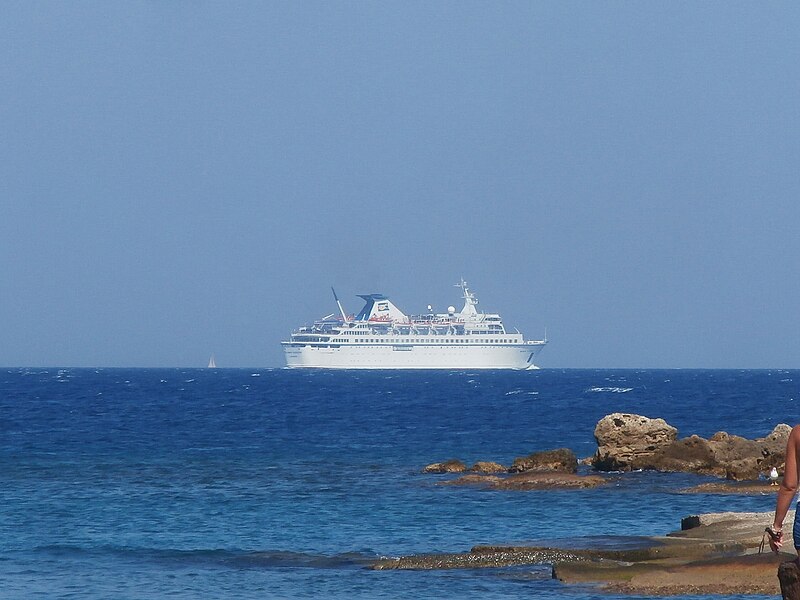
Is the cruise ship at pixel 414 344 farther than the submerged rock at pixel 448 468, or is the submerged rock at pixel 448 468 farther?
the cruise ship at pixel 414 344

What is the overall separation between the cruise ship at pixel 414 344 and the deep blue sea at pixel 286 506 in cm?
9833

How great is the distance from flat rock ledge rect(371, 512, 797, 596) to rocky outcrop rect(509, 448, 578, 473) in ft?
41.4

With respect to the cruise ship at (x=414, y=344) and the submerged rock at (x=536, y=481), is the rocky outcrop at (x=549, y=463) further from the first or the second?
the cruise ship at (x=414, y=344)

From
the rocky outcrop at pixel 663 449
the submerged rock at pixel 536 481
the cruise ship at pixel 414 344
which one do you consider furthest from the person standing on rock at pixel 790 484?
the cruise ship at pixel 414 344

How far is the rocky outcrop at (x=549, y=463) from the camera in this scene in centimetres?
3578

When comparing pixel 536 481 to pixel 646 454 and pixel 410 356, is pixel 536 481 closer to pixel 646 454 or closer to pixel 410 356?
pixel 646 454

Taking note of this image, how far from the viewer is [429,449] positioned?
47.4 metres

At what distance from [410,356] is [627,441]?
A: 12831cm

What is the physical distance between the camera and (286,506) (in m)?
29.3

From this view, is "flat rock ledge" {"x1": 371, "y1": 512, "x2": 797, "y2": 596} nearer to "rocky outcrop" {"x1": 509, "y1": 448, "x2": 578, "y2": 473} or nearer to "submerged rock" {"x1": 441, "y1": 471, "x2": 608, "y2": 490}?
"submerged rock" {"x1": 441, "y1": 471, "x2": 608, "y2": 490}

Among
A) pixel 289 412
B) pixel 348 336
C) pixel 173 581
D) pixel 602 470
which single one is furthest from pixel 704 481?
pixel 348 336

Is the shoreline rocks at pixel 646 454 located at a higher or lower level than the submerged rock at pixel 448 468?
higher

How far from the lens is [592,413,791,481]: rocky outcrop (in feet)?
119

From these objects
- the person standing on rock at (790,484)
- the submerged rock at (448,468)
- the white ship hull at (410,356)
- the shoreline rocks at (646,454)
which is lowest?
the submerged rock at (448,468)
